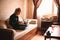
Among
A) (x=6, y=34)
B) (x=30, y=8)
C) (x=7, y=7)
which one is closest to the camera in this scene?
(x=6, y=34)

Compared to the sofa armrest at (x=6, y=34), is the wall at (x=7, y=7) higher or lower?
higher

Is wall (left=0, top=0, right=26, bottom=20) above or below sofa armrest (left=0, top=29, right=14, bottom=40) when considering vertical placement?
above

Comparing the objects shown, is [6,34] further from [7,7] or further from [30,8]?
[30,8]

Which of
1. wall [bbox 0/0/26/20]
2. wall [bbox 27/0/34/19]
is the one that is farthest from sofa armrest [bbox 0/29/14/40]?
wall [bbox 27/0/34/19]

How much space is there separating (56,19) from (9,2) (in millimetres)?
3001

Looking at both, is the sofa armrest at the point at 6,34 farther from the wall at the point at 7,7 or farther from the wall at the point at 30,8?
the wall at the point at 30,8

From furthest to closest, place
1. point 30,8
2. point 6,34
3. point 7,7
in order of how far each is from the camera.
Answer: point 30,8 → point 7,7 → point 6,34

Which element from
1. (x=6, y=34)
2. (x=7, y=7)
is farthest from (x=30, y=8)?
(x=6, y=34)

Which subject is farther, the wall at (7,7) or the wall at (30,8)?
the wall at (30,8)

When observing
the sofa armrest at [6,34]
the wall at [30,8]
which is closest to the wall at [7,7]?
the sofa armrest at [6,34]

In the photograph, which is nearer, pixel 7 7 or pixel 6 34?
pixel 6 34

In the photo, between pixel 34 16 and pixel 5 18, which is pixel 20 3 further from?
pixel 5 18

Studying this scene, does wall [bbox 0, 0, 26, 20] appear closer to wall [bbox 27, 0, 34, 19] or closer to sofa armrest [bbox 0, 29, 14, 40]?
sofa armrest [bbox 0, 29, 14, 40]

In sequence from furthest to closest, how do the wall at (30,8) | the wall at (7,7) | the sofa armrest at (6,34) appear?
the wall at (30,8), the wall at (7,7), the sofa armrest at (6,34)
